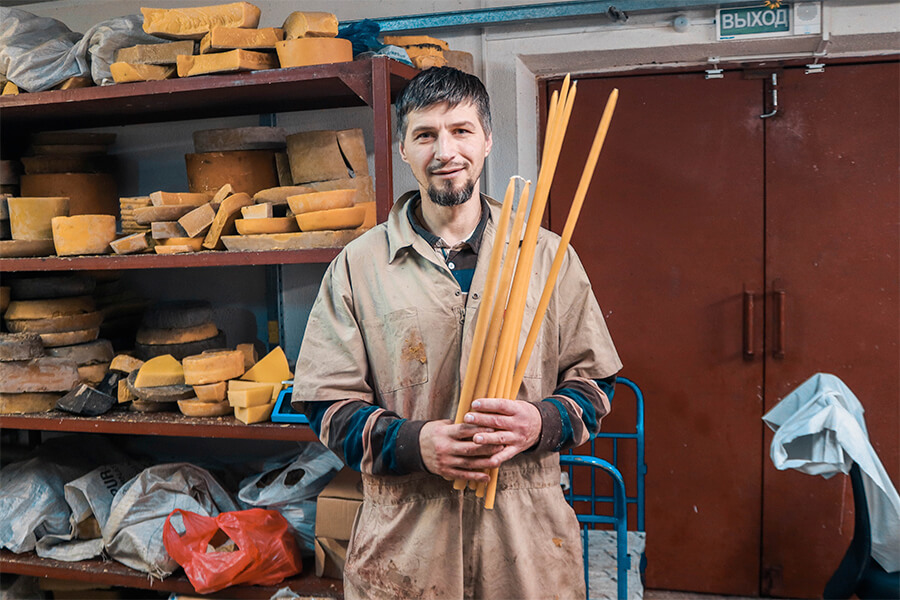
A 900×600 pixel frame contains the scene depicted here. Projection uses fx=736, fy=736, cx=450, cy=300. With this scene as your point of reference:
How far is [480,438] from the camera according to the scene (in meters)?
1.18

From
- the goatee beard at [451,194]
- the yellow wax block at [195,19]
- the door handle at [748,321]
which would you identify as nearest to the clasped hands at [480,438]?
the goatee beard at [451,194]

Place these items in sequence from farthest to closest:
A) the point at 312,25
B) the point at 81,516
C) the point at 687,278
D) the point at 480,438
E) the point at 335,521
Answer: the point at 687,278 < the point at 81,516 < the point at 335,521 < the point at 312,25 < the point at 480,438

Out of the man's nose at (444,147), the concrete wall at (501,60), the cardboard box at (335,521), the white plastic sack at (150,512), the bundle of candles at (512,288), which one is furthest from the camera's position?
the concrete wall at (501,60)

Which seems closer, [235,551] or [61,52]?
[235,551]

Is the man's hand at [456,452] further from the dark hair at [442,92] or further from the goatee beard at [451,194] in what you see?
the dark hair at [442,92]

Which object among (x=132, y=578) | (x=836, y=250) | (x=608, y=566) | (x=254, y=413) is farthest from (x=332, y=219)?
(x=836, y=250)

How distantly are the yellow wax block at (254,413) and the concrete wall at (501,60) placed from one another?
56cm

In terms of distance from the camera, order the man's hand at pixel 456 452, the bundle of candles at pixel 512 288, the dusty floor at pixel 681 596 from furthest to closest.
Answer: the dusty floor at pixel 681 596 → the man's hand at pixel 456 452 → the bundle of candles at pixel 512 288

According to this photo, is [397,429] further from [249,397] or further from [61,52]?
[61,52]

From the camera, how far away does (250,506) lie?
243 centimetres

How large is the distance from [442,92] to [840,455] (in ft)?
4.67

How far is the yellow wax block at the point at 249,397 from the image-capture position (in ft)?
7.30

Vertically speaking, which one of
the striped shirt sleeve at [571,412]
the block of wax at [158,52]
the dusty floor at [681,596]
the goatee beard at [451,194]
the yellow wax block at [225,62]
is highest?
the block of wax at [158,52]

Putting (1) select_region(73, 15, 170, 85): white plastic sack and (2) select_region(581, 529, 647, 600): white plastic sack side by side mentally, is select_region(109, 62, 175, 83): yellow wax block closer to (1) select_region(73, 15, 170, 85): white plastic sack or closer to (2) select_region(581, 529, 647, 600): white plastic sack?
(1) select_region(73, 15, 170, 85): white plastic sack
